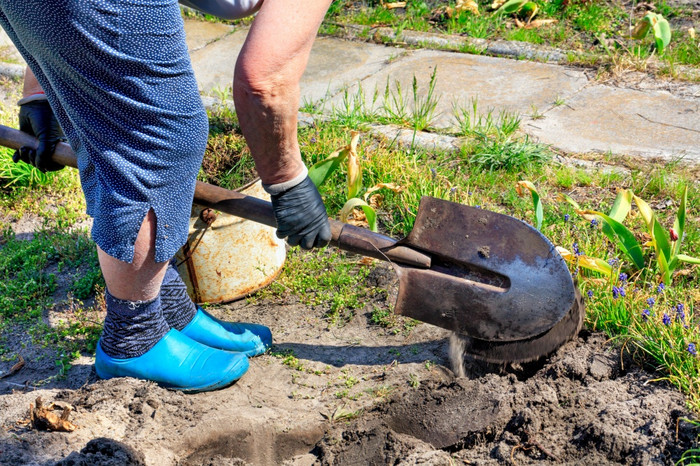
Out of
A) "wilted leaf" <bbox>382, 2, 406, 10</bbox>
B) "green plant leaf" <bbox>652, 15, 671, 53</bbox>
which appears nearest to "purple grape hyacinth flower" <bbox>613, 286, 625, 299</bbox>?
"green plant leaf" <bbox>652, 15, 671, 53</bbox>

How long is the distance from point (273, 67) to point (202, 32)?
3.94m

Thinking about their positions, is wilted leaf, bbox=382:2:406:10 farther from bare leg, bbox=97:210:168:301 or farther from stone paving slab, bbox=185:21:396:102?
bare leg, bbox=97:210:168:301

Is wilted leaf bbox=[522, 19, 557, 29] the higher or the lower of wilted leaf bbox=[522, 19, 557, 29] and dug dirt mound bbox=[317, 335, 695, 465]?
the higher

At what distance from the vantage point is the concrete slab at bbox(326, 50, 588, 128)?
13.8 feet

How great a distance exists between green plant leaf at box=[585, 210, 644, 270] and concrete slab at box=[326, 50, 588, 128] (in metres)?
1.42

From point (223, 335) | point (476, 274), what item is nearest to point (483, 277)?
point (476, 274)

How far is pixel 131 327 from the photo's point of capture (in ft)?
7.83

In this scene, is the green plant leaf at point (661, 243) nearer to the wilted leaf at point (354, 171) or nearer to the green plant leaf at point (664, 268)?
the green plant leaf at point (664, 268)

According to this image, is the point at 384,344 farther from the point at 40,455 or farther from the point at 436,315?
the point at 40,455

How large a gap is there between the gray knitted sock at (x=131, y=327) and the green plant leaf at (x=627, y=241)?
168 centimetres

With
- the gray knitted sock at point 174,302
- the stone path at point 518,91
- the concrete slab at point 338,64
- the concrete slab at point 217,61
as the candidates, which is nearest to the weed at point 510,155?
the stone path at point 518,91

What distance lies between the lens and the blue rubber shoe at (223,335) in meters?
2.70

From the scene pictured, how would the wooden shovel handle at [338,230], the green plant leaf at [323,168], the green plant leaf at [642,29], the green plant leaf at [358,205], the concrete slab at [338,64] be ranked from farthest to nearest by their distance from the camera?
the concrete slab at [338,64] < the green plant leaf at [642,29] < the green plant leaf at [323,168] < the green plant leaf at [358,205] < the wooden shovel handle at [338,230]

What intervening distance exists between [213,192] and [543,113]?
7.52ft
